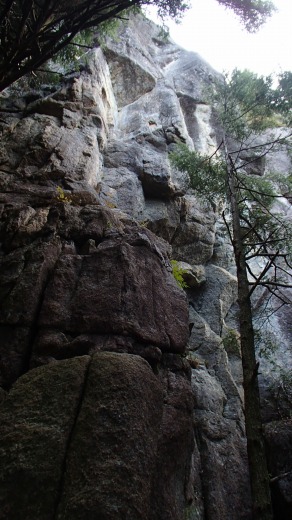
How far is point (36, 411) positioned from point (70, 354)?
1338 mm

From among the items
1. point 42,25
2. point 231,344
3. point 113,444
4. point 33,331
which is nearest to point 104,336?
point 33,331

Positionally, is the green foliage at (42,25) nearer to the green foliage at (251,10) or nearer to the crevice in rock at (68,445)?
the crevice in rock at (68,445)

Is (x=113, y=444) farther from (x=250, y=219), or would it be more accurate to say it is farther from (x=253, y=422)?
(x=250, y=219)

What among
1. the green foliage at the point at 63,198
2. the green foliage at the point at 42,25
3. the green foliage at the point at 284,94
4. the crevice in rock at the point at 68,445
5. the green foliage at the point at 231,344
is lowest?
the crevice in rock at the point at 68,445

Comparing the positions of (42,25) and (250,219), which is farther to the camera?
(250,219)

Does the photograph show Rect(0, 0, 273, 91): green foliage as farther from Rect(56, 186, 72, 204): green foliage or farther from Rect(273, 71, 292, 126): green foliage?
Rect(273, 71, 292, 126): green foliage

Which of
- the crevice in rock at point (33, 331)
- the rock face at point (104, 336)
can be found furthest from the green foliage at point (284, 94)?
the crevice in rock at point (33, 331)

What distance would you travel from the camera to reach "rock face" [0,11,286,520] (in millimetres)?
3555

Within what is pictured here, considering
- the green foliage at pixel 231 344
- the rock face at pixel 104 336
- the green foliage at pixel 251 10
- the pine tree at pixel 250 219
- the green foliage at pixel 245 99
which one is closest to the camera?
the rock face at pixel 104 336

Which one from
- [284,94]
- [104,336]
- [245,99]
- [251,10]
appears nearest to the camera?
[104,336]

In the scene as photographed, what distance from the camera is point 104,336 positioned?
5.37m

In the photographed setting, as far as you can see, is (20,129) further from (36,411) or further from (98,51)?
(36,411)

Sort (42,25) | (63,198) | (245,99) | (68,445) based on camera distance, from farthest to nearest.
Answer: (245,99)
(63,198)
(42,25)
(68,445)

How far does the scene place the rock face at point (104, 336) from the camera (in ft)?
11.7
